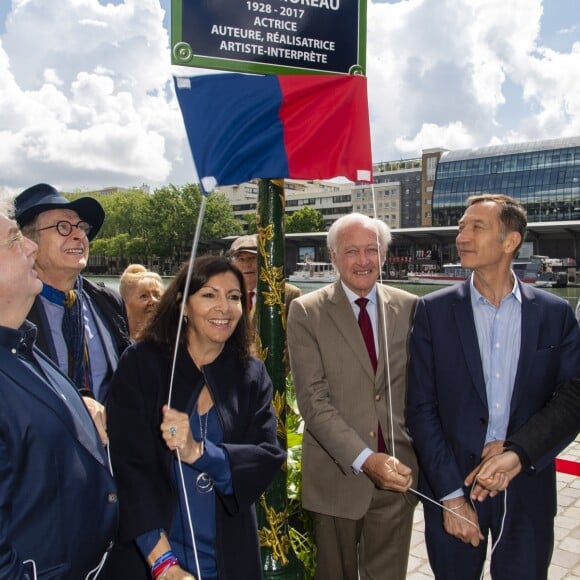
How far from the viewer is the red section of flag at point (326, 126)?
2.65m

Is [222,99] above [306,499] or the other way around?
above

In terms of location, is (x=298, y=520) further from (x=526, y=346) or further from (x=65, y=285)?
(x=65, y=285)

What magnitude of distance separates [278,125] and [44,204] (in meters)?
1.11

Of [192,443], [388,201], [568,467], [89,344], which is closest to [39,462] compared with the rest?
[192,443]

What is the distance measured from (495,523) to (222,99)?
2.27 m

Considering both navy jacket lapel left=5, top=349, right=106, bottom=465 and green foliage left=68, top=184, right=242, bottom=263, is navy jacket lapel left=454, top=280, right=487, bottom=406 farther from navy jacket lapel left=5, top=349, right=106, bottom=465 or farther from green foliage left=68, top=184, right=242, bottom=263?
green foliage left=68, top=184, right=242, bottom=263

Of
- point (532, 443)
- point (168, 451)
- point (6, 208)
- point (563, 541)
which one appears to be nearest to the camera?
point (6, 208)

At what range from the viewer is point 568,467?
4.91m

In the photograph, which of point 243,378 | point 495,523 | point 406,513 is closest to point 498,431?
point 495,523

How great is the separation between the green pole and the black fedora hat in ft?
2.70

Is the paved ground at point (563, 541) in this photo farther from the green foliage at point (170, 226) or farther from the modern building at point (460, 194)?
the green foliage at point (170, 226)

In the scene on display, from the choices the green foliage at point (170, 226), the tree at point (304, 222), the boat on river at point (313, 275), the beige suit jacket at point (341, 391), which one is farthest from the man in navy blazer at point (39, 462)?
the tree at point (304, 222)

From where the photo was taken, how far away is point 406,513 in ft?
9.37

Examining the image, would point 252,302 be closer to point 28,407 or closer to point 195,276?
point 195,276
